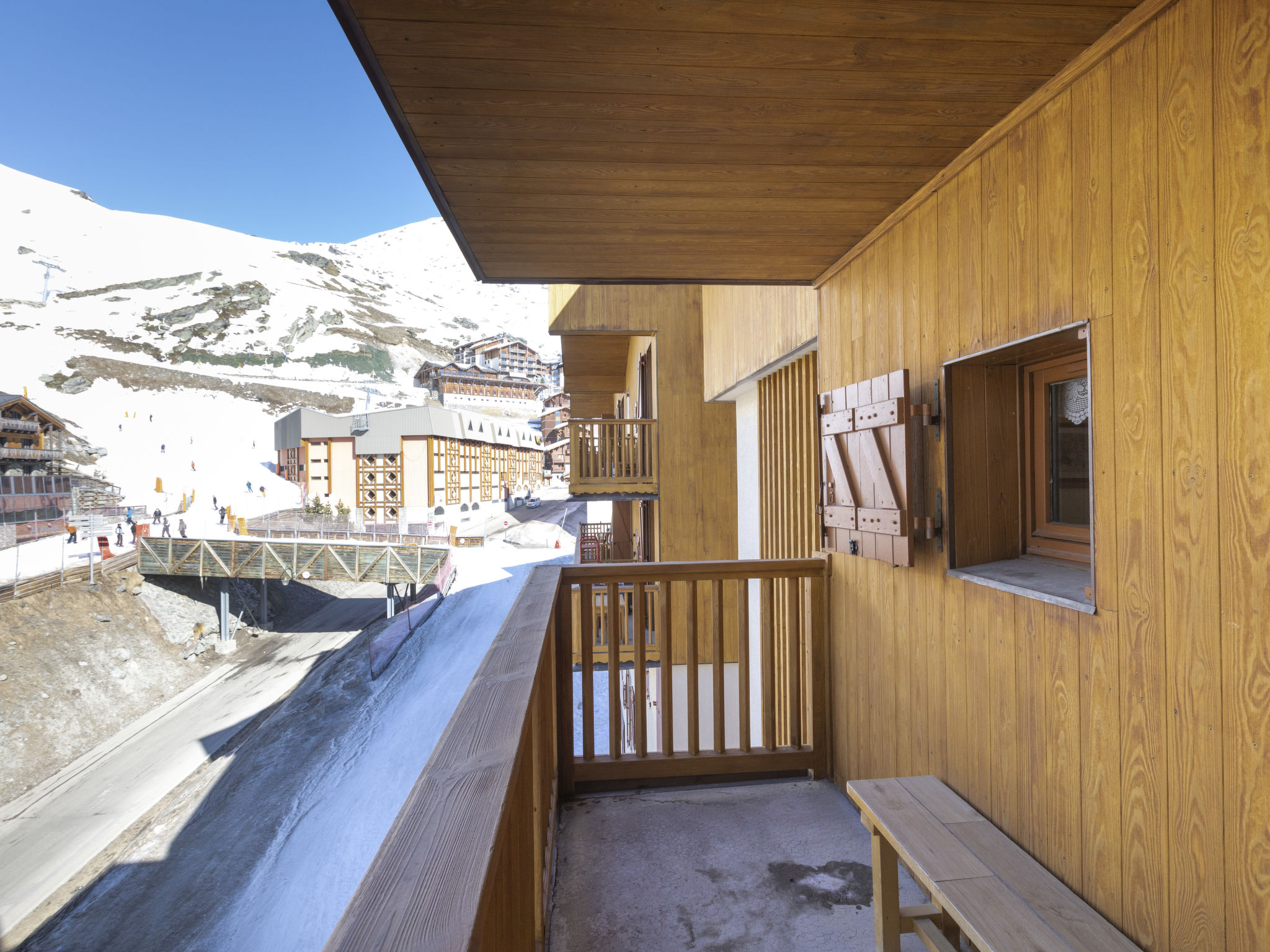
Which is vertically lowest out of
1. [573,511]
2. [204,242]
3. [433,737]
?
[433,737]

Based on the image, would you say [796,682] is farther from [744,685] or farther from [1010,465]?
[1010,465]

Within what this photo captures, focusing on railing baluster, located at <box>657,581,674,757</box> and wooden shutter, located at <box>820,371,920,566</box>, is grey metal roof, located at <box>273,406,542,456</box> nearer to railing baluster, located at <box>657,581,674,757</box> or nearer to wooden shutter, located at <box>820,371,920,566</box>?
railing baluster, located at <box>657,581,674,757</box>

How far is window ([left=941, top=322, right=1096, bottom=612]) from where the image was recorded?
190cm

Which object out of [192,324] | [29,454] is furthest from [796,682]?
[192,324]

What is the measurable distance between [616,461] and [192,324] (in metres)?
64.6

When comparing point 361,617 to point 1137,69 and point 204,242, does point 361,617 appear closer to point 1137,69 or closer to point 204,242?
point 1137,69

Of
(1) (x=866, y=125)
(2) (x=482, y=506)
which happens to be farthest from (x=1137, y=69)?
(2) (x=482, y=506)

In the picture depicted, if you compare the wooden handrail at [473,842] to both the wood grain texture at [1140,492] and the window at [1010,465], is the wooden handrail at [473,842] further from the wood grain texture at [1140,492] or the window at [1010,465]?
the window at [1010,465]

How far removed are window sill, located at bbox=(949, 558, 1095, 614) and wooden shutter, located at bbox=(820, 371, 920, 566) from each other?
267 mm

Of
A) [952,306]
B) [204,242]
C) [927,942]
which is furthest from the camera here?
[204,242]

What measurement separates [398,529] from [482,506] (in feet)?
26.4

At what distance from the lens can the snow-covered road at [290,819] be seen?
8453 millimetres

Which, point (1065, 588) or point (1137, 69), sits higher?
point (1137, 69)

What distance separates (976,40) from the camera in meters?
1.36
